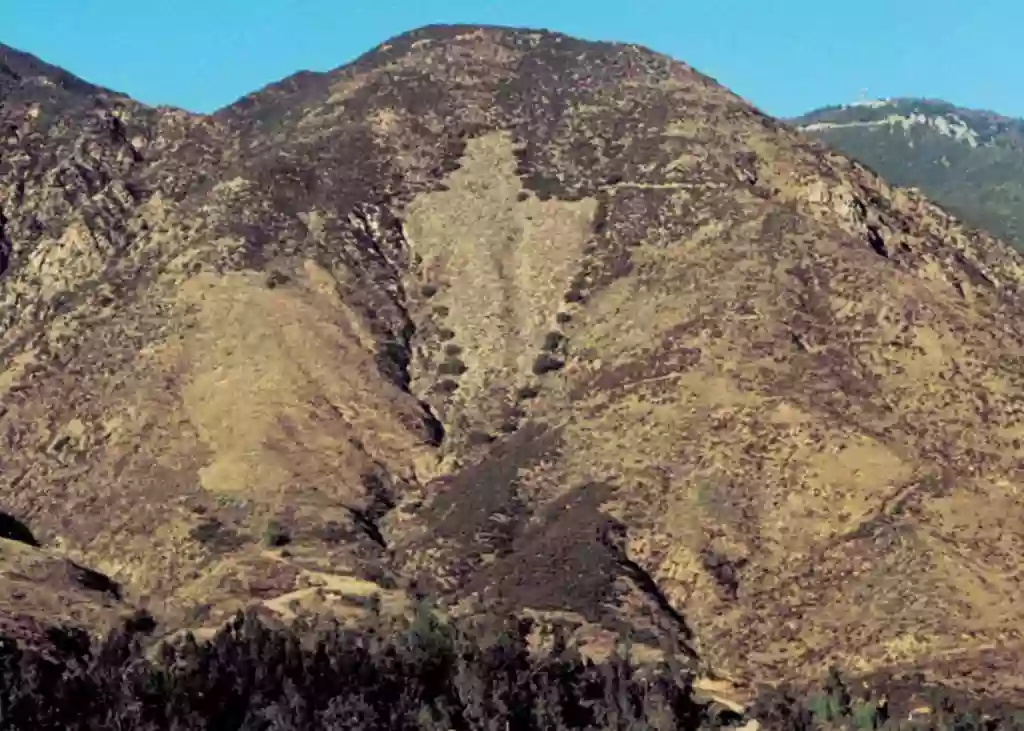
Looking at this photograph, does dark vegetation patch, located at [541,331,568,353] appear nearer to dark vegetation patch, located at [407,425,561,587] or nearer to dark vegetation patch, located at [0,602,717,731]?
dark vegetation patch, located at [407,425,561,587]

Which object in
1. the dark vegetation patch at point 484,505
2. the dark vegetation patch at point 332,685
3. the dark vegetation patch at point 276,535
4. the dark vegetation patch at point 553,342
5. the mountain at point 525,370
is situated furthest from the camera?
the dark vegetation patch at point 553,342

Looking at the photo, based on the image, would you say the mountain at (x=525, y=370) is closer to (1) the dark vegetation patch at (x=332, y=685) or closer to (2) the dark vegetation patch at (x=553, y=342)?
(2) the dark vegetation patch at (x=553, y=342)

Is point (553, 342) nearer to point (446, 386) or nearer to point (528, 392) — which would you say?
point (528, 392)

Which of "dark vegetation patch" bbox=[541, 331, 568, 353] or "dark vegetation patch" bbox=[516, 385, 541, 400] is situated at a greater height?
"dark vegetation patch" bbox=[541, 331, 568, 353]

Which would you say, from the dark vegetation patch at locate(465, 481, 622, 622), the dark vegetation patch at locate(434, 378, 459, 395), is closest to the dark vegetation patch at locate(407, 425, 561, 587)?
the dark vegetation patch at locate(465, 481, 622, 622)

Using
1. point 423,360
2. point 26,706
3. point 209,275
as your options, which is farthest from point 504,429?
point 26,706

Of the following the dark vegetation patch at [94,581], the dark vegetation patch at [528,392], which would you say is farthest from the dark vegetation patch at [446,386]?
the dark vegetation patch at [94,581]

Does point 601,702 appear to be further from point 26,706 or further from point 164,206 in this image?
point 164,206

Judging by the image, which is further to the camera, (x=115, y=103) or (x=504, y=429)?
(x=115, y=103)
